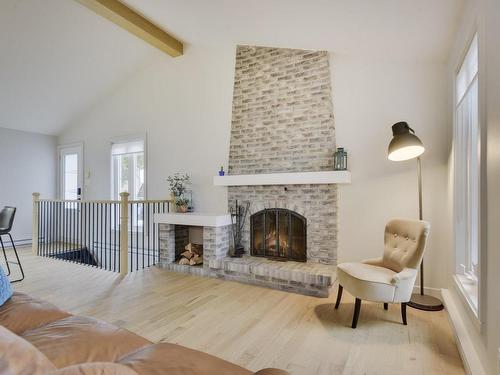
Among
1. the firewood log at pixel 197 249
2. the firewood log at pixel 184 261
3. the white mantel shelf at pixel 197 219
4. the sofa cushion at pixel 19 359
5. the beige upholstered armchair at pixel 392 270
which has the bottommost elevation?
the firewood log at pixel 184 261

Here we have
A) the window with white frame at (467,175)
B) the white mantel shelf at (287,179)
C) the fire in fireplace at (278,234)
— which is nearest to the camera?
the window with white frame at (467,175)

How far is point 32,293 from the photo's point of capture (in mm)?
3184

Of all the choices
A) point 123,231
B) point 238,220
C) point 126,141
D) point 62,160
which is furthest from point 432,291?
point 62,160

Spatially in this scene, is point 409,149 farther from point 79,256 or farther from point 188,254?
point 79,256

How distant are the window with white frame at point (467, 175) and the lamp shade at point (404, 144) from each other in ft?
1.17

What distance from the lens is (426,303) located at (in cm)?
283

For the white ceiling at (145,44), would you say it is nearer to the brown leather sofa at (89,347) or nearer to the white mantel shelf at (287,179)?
the white mantel shelf at (287,179)

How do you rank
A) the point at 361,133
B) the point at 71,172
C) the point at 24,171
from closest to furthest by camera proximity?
the point at 361,133 → the point at 24,171 → the point at 71,172

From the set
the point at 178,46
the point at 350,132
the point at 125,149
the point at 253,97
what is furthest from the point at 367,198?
the point at 125,149

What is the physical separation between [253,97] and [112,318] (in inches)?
133

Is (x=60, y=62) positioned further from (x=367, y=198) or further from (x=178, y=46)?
(x=367, y=198)

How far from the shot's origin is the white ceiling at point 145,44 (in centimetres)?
244

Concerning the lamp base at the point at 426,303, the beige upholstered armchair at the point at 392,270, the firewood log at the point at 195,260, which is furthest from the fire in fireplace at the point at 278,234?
the lamp base at the point at 426,303

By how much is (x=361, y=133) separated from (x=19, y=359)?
358 cm
